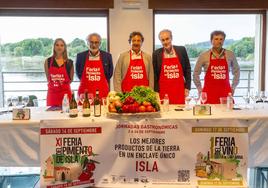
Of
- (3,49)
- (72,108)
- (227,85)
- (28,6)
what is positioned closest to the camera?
(72,108)

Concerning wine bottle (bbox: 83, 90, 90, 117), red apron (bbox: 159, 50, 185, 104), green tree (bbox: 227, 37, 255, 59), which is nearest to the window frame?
green tree (bbox: 227, 37, 255, 59)

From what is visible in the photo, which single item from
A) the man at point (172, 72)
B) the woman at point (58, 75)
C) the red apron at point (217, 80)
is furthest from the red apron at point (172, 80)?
the woman at point (58, 75)

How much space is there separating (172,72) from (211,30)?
180 cm

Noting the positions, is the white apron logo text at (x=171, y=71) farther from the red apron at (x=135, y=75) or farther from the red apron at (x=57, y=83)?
the red apron at (x=57, y=83)

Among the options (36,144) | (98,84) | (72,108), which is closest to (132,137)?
(72,108)

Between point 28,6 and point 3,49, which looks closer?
point 28,6

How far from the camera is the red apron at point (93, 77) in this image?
359cm

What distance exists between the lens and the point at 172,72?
3.48 m

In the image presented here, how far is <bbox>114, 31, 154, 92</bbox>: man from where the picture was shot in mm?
3473

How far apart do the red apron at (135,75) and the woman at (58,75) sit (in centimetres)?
64

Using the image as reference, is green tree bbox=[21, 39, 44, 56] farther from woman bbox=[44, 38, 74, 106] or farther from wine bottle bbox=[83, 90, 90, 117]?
wine bottle bbox=[83, 90, 90, 117]

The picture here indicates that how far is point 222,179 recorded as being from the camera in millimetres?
2385

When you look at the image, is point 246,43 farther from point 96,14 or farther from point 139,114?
point 139,114

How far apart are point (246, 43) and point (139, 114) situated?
3414 mm
